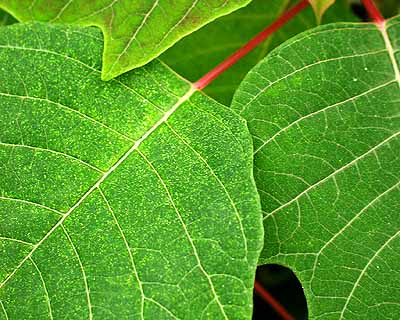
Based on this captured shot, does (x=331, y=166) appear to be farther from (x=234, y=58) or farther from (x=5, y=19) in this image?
(x=5, y=19)

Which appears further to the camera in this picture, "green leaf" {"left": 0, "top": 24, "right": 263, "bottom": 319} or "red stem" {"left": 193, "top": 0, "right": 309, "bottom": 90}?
"red stem" {"left": 193, "top": 0, "right": 309, "bottom": 90}

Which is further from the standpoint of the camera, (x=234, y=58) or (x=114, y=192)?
(x=234, y=58)

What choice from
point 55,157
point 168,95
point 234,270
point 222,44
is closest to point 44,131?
point 55,157

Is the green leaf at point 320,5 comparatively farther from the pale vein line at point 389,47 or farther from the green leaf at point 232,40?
the green leaf at point 232,40

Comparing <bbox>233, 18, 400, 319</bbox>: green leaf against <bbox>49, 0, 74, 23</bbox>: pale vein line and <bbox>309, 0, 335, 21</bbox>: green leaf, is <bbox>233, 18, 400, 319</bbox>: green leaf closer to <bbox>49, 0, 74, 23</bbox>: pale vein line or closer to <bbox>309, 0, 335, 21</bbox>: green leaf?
<bbox>309, 0, 335, 21</bbox>: green leaf

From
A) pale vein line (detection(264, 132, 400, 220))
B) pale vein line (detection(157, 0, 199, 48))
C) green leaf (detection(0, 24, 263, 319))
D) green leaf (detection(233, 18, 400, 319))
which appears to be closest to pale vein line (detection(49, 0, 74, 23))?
green leaf (detection(0, 24, 263, 319))

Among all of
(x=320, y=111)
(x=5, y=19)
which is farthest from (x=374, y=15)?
(x=5, y=19)

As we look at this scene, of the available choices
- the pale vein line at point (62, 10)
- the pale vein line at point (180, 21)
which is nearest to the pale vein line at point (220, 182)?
the pale vein line at point (180, 21)
